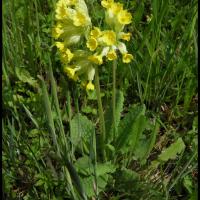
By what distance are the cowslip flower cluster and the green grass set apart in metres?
0.14

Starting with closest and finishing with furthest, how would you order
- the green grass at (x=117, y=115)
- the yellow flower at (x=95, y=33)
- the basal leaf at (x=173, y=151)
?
the yellow flower at (x=95, y=33), the green grass at (x=117, y=115), the basal leaf at (x=173, y=151)

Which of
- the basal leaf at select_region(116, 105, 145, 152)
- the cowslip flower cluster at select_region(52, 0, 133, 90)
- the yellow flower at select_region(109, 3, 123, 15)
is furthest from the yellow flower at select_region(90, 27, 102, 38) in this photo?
the basal leaf at select_region(116, 105, 145, 152)

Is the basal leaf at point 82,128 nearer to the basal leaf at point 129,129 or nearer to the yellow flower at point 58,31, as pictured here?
the basal leaf at point 129,129

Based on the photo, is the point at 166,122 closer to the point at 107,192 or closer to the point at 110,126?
the point at 110,126

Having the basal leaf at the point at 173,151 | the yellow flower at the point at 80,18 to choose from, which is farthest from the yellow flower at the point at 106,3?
the basal leaf at the point at 173,151

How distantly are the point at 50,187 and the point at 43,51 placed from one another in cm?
94

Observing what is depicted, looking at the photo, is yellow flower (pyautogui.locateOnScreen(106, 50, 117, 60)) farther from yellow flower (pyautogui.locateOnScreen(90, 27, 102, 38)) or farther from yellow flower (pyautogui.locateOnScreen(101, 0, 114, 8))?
→ yellow flower (pyautogui.locateOnScreen(101, 0, 114, 8))

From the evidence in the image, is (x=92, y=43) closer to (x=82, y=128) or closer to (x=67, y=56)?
(x=67, y=56)

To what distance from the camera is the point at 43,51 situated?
2615mm

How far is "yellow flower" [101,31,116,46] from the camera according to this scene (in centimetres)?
175

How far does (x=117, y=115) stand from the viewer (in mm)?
2221

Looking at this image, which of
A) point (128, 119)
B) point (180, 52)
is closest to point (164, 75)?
point (180, 52)

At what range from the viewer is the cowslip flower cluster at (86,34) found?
1.77 metres

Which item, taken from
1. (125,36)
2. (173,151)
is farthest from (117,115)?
(125,36)
